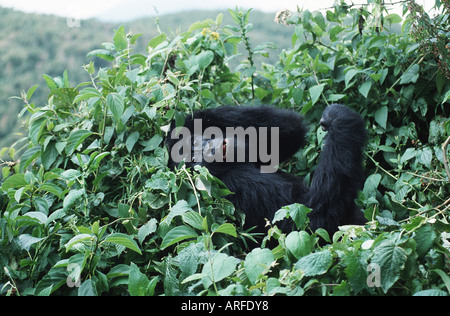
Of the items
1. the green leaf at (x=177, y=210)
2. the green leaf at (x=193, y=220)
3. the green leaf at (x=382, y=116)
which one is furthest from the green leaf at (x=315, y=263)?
the green leaf at (x=382, y=116)

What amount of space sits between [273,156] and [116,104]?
152 centimetres

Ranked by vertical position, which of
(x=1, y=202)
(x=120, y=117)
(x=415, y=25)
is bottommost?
(x=1, y=202)

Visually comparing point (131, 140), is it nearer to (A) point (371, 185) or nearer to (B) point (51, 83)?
(B) point (51, 83)

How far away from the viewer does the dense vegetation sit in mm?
2104

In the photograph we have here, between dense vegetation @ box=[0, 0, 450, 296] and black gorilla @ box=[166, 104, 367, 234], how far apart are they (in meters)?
0.17

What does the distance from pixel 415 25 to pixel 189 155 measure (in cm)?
210

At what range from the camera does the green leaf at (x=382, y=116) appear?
3.70 metres

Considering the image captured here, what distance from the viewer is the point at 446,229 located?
2135 mm

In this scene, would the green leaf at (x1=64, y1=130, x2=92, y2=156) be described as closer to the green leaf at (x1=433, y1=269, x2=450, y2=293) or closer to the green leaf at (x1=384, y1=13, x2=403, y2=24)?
the green leaf at (x1=433, y1=269, x2=450, y2=293)

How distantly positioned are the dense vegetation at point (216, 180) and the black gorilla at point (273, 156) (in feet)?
0.55

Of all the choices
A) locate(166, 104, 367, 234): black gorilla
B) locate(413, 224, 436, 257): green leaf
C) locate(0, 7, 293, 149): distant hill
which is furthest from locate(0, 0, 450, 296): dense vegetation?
locate(0, 7, 293, 149): distant hill

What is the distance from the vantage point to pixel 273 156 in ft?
13.1
